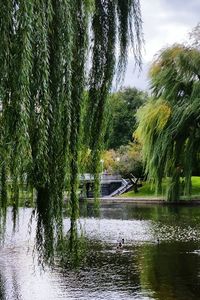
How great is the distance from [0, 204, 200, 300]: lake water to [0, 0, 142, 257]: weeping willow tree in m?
1.27

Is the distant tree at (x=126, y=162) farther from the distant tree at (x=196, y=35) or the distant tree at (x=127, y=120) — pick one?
the distant tree at (x=196, y=35)

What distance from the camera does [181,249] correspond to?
14914 mm

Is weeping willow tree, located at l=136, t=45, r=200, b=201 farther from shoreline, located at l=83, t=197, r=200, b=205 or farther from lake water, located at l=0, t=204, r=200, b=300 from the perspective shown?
shoreline, located at l=83, t=197, r=200, b=205

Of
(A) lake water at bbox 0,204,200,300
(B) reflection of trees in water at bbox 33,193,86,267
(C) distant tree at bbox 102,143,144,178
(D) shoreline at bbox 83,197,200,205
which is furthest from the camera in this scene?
(C) distant tree at bbox 102,143,144,178

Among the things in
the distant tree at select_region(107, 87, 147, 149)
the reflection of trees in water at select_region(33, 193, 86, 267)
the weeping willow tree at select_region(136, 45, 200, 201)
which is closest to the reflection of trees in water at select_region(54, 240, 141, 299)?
the weeping willow tree at select_region(136, 45, 200, 201)

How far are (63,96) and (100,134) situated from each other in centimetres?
121

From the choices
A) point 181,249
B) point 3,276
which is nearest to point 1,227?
point 3,276

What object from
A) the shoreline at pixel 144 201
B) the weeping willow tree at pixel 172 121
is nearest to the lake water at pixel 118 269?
the weeping willow tree at pixel 172 121

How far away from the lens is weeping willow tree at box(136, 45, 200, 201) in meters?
18.0

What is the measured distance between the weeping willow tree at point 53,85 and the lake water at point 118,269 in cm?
127

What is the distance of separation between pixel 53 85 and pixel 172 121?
1611cm

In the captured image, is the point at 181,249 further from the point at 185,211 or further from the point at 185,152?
the point at 185,211

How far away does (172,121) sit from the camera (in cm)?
1922

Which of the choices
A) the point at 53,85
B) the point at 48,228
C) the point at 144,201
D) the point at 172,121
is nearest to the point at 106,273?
the point at 48,228
